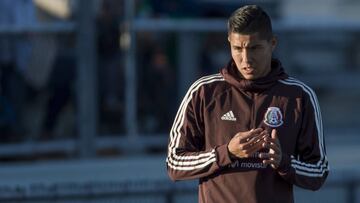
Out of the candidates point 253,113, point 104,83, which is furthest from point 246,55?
point 104,83

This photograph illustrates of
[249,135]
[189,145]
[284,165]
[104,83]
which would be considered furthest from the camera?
[104,83]

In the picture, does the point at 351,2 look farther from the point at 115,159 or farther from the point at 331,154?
the point at 115,159

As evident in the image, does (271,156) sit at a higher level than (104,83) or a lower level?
higher

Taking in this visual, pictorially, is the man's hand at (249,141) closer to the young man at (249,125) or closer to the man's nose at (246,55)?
the young man at (249,125)

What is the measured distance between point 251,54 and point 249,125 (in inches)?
11.9

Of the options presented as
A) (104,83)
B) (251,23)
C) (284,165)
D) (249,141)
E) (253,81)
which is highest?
(251,23)

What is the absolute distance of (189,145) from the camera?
436 centimetres

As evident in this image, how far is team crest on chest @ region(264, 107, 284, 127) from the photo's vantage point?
165 inches

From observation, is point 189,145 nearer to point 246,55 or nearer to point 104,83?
point 246,55

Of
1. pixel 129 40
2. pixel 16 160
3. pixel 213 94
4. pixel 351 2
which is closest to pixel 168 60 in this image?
pixel 129 40

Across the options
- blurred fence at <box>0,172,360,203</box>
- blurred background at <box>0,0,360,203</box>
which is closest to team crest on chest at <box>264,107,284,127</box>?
blurred fence at <box>0,172,360,203</box>

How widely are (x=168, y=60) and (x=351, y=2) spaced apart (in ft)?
8.16

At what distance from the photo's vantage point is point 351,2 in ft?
33.4

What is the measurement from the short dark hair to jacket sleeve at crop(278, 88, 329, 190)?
335mm
